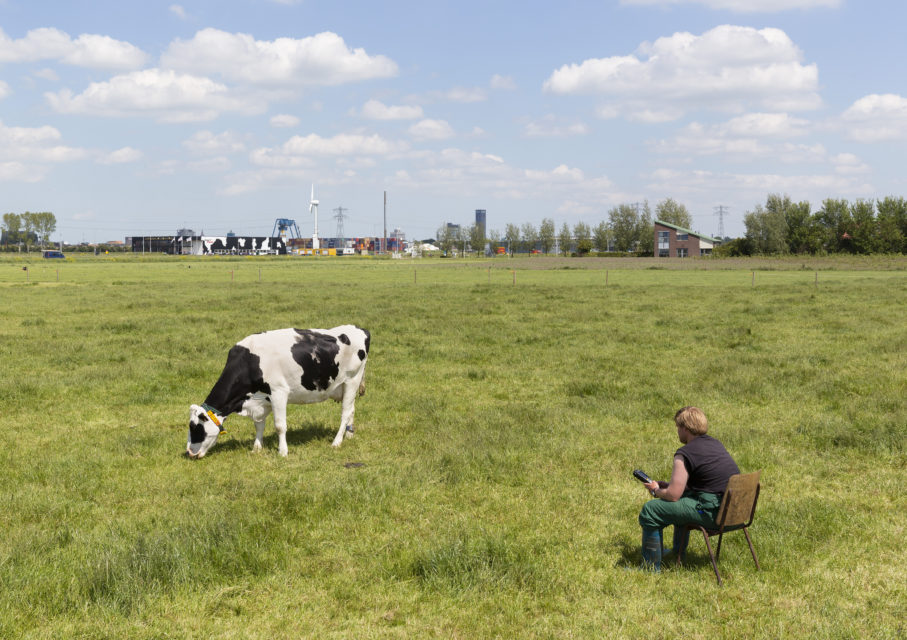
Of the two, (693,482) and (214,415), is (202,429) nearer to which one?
(214,415)

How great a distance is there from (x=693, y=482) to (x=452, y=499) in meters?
3.41

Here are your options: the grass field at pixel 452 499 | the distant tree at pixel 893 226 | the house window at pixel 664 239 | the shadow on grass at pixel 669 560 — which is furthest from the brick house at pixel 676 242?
the shadow on grass at pixel 669 560

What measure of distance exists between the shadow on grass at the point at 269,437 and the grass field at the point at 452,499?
6cm

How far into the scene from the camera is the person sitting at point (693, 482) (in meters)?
6.72

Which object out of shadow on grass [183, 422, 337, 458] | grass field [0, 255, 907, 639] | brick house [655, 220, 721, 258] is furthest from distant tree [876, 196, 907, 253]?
shadow on grass [183, 422, 337, 458]

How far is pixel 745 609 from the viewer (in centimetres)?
641

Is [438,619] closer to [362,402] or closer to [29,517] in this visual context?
[29,517]

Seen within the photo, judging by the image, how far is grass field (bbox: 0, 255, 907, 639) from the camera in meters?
6.35

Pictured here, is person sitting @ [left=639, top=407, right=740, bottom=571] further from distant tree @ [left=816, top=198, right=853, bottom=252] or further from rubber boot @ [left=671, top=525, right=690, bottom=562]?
distant tree @ [left=816, top=198, right=853, bottom=252]

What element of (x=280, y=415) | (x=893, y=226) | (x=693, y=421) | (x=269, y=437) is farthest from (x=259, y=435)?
(x=893, y=226)

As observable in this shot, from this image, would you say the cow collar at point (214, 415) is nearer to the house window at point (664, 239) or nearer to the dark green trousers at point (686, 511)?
the dark green trousers at point (686, 511)

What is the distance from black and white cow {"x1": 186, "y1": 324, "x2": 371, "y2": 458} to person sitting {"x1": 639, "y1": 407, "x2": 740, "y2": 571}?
19.7 ft

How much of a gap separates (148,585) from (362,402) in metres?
8.07

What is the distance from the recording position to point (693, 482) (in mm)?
6855
